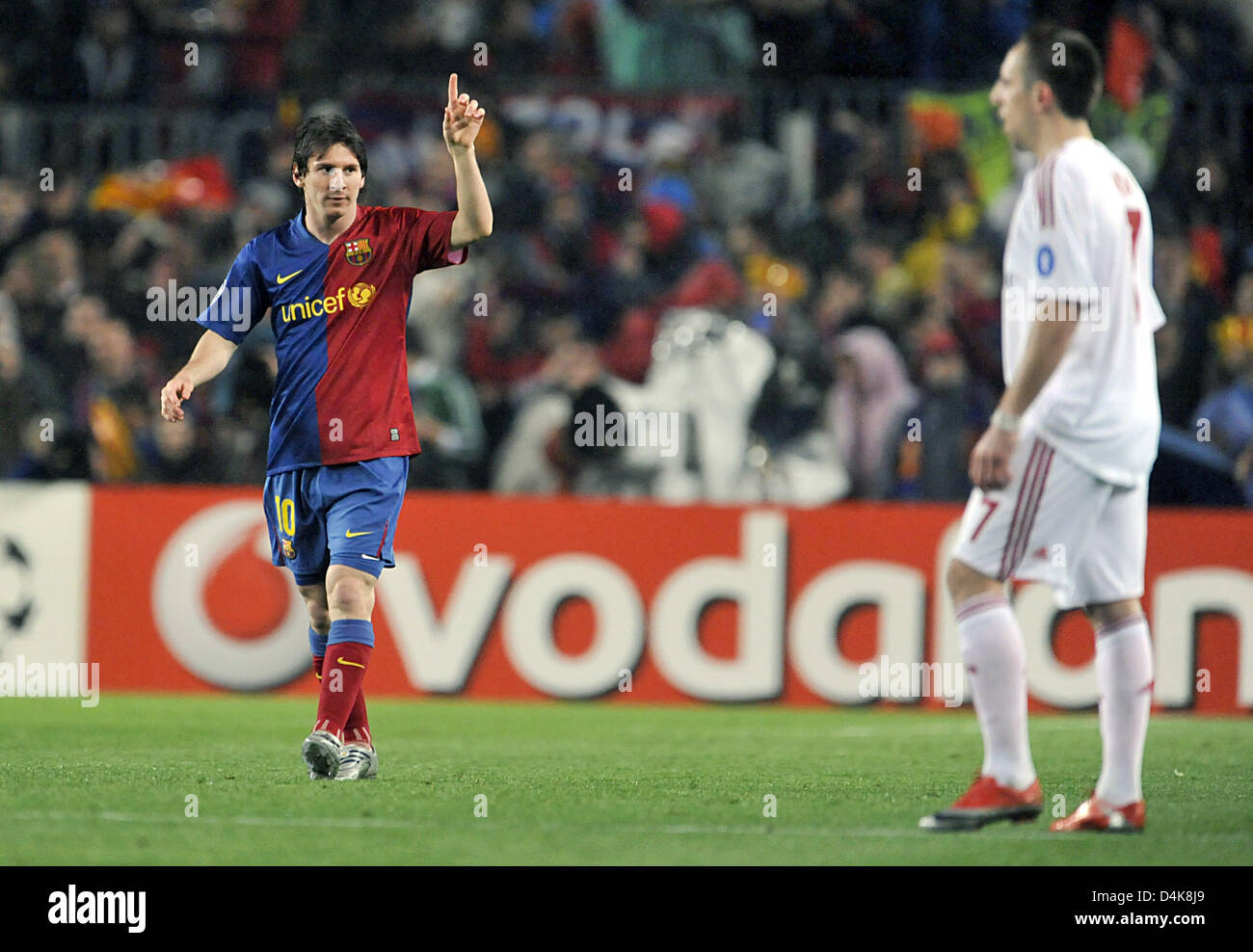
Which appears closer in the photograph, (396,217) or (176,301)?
(396,217)

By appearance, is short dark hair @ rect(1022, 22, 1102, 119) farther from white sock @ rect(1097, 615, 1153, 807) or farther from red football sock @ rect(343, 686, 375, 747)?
red football sock @ rect(343, 686, 375, 747)

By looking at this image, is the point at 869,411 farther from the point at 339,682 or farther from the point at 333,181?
the point at 339,682

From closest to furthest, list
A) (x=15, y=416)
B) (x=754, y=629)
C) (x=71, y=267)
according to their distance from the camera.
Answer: (x=754, y=629) → (x=15, y=416) → (x=71, y=267)

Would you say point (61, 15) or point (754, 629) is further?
point (61, 15)

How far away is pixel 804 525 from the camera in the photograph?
33.8 feet

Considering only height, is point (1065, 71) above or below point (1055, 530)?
above

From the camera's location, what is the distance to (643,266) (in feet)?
41.3

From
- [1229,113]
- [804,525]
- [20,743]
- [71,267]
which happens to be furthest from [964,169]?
[20,743]

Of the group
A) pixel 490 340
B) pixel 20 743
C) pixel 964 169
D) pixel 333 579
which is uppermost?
pixel 964 169

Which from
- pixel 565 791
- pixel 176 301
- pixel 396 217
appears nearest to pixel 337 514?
pixel 396 217

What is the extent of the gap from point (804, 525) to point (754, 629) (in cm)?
65

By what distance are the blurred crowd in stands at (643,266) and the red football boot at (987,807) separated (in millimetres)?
5987

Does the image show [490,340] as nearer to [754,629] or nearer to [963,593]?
[754,629]

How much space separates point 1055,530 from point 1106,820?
2.63 feet
